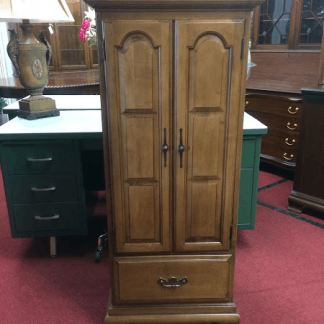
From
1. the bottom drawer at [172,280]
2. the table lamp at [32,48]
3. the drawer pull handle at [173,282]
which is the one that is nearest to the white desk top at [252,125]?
the bottom drawer at [172,280]

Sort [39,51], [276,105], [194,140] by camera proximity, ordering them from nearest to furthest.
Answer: [194,140] < [39,51] < [276,105]

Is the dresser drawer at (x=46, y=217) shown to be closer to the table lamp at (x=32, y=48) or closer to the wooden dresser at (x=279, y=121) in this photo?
the table lamp at (x=32, y=48)

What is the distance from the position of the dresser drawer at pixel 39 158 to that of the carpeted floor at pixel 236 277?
0.57 metres

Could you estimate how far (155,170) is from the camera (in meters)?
1.43

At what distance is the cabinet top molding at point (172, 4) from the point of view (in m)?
1.20

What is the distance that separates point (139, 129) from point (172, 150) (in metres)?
0.15

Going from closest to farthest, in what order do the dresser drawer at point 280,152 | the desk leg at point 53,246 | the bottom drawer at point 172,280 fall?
the bottom drawer at point 172,280, the desk leg at point 53,246, the dresser drawer at point 280,152

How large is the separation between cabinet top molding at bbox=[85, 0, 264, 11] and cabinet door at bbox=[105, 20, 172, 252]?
0.17ft

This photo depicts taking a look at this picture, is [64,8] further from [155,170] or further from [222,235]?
[222,235]

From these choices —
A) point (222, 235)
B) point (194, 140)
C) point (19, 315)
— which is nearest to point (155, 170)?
point (194, 140)

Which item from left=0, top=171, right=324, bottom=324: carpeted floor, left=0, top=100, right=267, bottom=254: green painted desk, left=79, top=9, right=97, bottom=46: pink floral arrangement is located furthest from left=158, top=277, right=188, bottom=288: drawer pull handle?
left=79, top=9, right=97, bottom=46: pink floral arrangement

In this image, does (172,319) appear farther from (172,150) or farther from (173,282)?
(172,150)

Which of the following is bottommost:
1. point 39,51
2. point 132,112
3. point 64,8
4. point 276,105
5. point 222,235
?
point 222,235

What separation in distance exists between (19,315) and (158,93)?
1.24m
